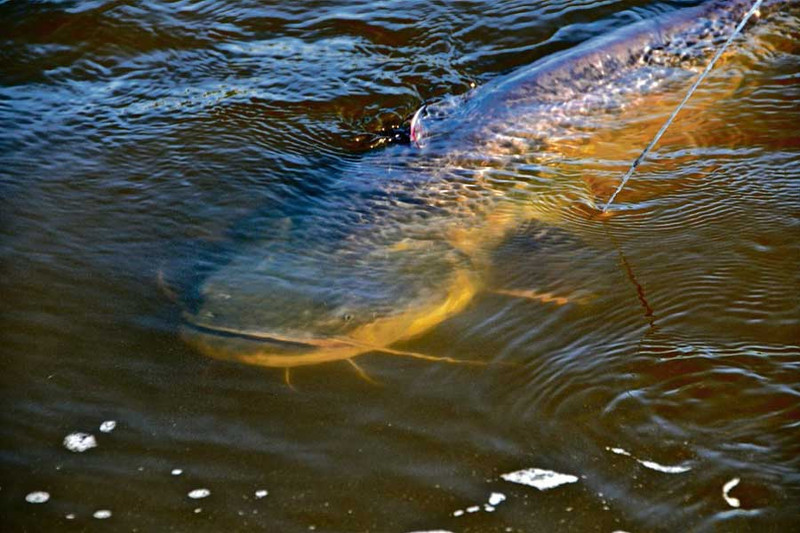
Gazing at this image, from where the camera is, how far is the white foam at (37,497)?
2020 millimetres

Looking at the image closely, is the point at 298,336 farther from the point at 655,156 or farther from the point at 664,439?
the point at 655,156

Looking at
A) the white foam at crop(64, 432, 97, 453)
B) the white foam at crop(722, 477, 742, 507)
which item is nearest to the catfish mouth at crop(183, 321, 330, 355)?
the white foam at crop(64, 432, 97, 453)

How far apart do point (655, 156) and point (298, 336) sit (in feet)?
6.65

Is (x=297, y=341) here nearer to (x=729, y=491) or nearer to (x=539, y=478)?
(x=539, y=478)

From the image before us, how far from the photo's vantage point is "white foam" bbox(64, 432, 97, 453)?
7.16 feet

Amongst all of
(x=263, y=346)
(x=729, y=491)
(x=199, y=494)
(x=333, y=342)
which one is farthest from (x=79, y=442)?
(x=729, y=491)

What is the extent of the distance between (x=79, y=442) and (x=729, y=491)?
1721 millimetres

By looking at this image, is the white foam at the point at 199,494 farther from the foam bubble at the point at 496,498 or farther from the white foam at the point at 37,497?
the foam bubble at the point at 496,498

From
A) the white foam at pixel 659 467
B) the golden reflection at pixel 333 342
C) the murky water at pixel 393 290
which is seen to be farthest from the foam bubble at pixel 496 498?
the golden reflection at pixel 333 342

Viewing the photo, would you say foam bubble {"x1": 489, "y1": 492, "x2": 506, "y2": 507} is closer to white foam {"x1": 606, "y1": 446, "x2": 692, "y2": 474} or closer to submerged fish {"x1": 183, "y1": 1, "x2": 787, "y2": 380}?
white foam {"x1": 606, "y1": 446, "x2": 692, "y2": 474}

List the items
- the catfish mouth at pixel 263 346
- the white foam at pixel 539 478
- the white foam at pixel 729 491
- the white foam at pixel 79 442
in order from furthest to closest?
the catfish mouth at pixel 263 346 → the white foam at pixel 79 442 → the white foam at pixel 539 478 → the white foam at pixel 729 491

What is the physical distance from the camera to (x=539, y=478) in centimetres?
206

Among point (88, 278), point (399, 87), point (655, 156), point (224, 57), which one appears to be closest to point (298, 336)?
point (88, 278)

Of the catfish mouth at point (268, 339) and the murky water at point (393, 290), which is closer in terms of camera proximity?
the murky water at point (393, 290)
